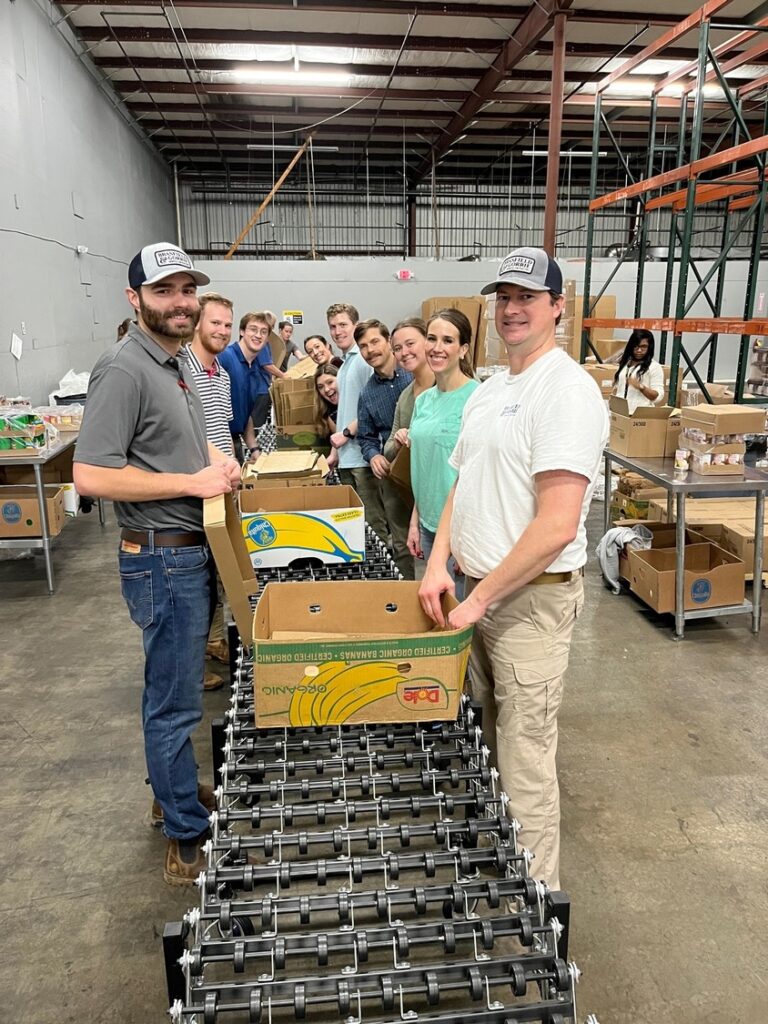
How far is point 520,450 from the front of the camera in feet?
4.66

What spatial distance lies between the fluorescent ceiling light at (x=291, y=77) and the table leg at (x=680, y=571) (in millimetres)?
7050

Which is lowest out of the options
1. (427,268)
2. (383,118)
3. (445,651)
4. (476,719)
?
(476,719)

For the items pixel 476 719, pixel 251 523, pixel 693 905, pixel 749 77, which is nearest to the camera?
pixel 476 719

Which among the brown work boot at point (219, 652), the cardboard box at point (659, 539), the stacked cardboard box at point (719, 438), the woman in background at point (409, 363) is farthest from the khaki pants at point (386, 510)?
the stacked cardboard box at point (719, 438)

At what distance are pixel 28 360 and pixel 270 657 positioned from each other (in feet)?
16.0

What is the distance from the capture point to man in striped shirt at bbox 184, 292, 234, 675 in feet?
9.59

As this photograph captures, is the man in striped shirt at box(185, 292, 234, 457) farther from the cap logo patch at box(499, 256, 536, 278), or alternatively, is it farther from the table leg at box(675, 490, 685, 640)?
the table leg at box(675, 490, 685, 640)

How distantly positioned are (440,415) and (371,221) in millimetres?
12812

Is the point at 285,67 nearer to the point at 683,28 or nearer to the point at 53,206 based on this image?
the point at 53,206

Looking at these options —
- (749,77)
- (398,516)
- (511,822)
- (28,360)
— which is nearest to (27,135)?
(28,360)

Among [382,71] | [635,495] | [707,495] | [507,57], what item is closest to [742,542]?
[707,495]

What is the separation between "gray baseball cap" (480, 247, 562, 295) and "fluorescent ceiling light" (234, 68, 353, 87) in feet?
25.6

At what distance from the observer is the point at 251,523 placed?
2424mm

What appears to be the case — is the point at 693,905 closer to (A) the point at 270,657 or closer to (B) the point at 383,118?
(A) the point at 270,657
